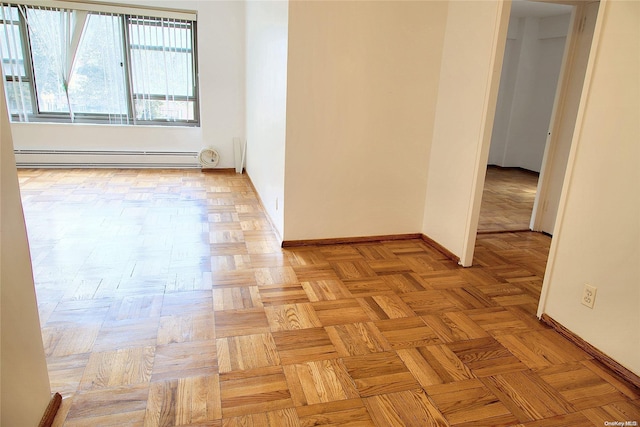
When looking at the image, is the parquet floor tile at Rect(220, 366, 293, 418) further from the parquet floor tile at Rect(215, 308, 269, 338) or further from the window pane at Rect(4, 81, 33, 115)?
the window pane at Rect(4, 81, 33, 115)

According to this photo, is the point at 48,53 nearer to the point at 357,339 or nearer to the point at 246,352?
the point at 246,352

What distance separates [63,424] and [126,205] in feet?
9.95

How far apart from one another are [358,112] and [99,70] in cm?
419

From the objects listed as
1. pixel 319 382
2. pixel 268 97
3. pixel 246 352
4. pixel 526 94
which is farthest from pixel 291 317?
pixel 526 94

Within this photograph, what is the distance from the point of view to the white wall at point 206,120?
5.59 m

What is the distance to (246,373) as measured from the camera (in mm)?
1806

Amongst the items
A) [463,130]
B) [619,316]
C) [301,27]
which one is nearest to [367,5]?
[301,27]

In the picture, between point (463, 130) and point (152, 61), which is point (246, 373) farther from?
point (152, 61)

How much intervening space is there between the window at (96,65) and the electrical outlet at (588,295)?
215 inches

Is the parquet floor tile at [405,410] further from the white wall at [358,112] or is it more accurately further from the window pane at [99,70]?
the window pane at [99,70]

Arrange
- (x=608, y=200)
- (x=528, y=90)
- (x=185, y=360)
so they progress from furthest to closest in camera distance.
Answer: (x=528, y=90) → (x=608, y=200) → (x=185, y=360)

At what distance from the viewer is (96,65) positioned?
18.2 feet

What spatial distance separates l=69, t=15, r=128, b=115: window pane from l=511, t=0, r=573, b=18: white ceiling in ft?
17.5

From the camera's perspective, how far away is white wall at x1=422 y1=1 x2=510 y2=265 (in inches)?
108
